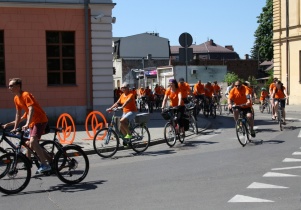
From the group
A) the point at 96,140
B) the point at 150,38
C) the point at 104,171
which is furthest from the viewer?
the point at 150,38

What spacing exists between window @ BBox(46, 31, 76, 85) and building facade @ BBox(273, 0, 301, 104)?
1921cm

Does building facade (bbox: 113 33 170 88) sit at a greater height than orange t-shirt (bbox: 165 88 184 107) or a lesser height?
greater

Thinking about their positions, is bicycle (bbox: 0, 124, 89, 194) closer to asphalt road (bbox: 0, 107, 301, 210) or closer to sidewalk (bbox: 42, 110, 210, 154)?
asphalt road (bbox: 0, 107, 301, 210)

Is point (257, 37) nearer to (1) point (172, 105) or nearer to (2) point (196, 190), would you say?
(1) point (172, 105)

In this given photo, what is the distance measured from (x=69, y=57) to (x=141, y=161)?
9.23m

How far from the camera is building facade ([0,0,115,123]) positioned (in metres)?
18.5

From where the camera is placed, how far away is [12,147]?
840 centimetres

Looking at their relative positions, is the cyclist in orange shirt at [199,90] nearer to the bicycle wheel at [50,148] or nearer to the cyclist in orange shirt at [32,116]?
the bicycle wheel at [50,148]

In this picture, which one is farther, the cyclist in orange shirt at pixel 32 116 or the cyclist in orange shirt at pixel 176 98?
the cyclist in orange shirt at pixel 176 98

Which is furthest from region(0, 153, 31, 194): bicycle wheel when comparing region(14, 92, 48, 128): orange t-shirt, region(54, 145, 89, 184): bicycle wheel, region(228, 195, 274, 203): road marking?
region(228, 195, 274, 203): road marking

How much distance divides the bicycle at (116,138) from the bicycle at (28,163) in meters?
3.37

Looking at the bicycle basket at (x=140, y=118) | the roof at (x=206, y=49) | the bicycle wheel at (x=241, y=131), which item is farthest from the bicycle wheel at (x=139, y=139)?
the roof at (x=206, y=49)

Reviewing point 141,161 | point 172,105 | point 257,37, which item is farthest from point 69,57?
point 257,37

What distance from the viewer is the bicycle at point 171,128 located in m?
13.7
